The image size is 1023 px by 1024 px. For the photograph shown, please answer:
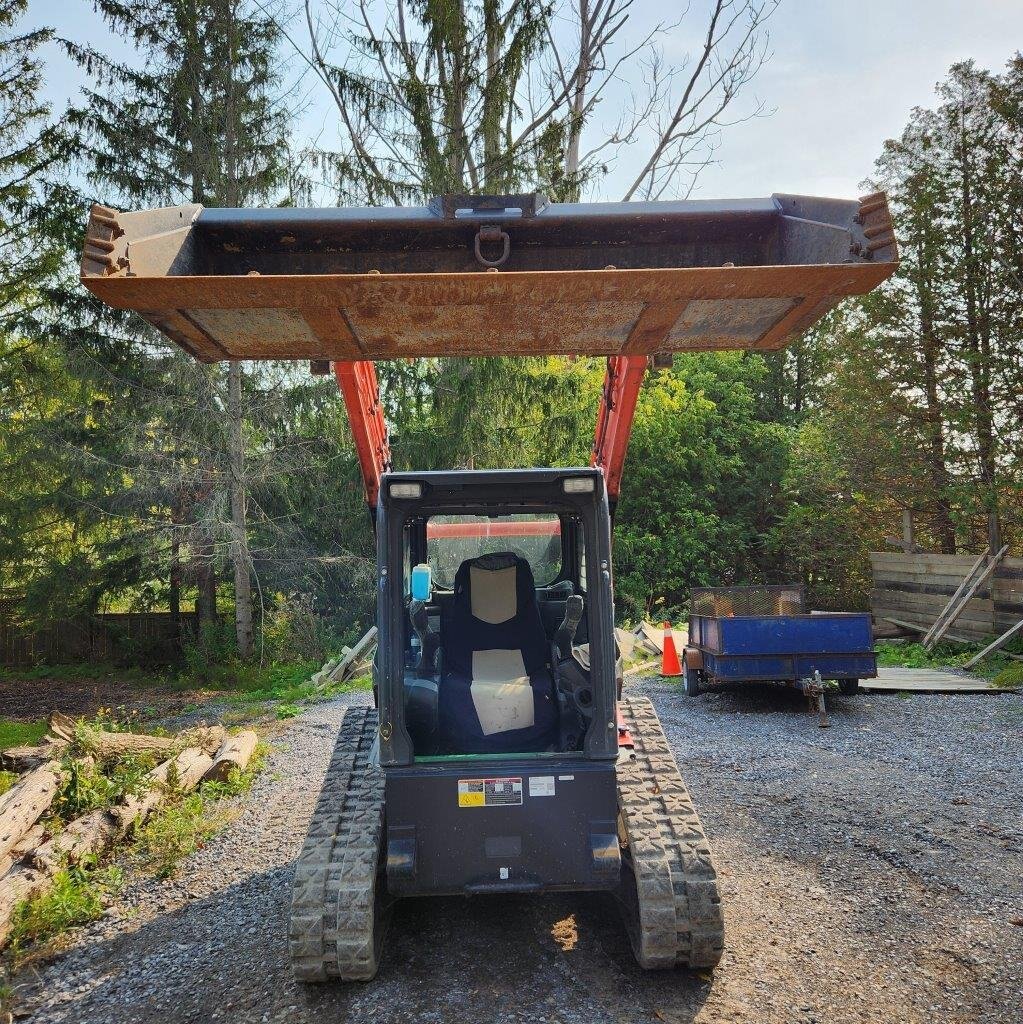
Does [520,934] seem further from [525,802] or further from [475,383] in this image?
[475,383]

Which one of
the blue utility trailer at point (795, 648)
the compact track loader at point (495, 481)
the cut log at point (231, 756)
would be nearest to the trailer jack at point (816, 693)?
the blue utility trailer at point (795, 648)

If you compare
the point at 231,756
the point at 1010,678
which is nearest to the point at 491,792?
the point at 231,756

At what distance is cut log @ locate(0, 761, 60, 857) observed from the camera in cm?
523

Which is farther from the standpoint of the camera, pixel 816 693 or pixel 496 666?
pixel 816 693

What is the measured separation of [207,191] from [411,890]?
14.4m

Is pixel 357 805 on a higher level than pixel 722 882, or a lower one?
higher

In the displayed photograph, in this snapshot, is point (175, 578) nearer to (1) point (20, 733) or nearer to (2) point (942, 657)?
(1) point (20, 733)

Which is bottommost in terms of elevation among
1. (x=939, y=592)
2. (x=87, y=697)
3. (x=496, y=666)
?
(x=87, y=697)

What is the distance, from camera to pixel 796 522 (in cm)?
2102

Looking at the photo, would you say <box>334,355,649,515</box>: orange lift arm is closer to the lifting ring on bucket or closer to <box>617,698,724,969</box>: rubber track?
the lifting ring on bucket

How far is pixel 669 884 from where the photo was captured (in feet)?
12.8

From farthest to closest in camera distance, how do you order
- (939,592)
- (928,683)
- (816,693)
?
(939,592) → (928,683) → (816,693)

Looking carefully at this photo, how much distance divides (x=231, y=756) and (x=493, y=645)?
4119mm

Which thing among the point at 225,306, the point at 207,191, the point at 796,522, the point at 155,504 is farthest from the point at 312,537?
the point at 225,306
